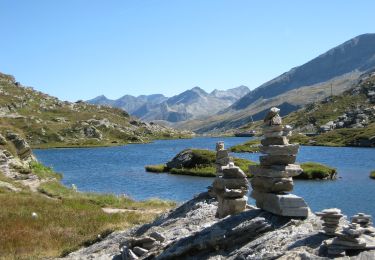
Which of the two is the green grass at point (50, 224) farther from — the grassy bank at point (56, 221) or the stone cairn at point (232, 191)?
the stone cairn at point (232, 191)

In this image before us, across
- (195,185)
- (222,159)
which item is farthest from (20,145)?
(222,159)

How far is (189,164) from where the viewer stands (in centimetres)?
10538

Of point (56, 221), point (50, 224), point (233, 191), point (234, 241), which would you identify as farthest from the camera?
point (56, 221)

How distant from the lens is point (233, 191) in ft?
78.0

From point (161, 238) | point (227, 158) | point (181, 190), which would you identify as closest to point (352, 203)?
point (181, 190)

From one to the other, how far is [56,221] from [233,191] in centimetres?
1763

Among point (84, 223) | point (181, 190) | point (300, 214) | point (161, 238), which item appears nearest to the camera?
point (300, 214)

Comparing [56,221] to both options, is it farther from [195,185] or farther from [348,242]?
[195,185]

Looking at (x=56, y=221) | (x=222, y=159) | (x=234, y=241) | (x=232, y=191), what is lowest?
(x=56, y=221)

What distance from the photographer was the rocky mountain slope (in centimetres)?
1706

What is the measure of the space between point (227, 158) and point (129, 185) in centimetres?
5585

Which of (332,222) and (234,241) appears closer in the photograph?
(332,222)

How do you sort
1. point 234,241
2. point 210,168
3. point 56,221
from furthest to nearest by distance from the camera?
point 210,168 < point 56,221 < point 234,241

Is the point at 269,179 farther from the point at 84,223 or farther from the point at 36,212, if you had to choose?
the point at 36,212
